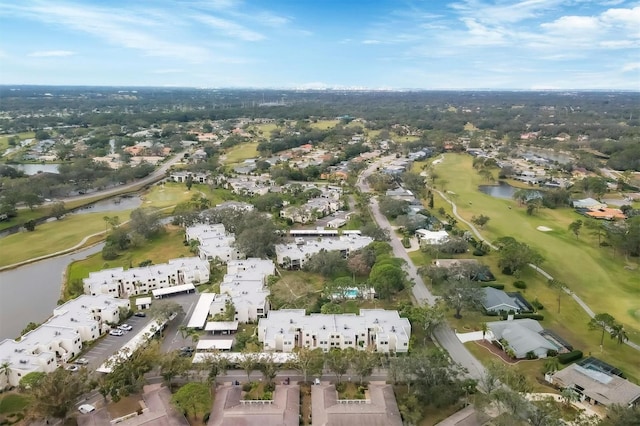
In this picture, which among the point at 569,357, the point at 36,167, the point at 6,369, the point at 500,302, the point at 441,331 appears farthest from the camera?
the point at 36,167

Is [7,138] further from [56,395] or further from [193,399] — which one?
[193,399]

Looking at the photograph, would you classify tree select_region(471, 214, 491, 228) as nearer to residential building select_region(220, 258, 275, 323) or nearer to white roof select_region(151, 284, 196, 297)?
residential building select_region(220, 258, 275, 323)

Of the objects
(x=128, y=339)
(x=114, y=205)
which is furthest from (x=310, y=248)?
(x=114, y=205)

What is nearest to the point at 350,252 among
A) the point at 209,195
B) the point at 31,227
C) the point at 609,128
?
the point at 209,195

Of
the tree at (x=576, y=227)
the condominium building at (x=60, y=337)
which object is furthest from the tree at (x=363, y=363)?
the tree at (x=576, y=227)

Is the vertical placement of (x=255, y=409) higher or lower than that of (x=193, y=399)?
lower
